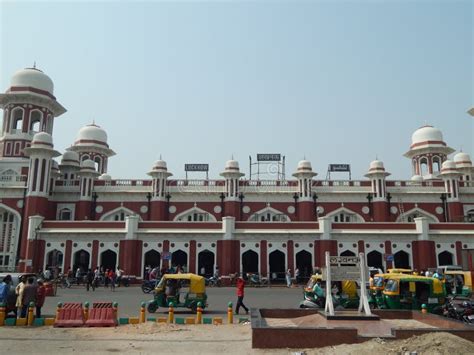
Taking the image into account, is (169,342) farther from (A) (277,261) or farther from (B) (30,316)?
(A) (277,261)

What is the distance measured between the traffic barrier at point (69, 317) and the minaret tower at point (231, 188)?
25413 mm

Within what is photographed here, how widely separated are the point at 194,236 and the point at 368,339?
24124mm

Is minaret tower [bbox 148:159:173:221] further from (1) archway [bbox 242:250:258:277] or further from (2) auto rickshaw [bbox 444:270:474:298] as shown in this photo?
(2) auto rickshaw [bbox 444:270:474:298]

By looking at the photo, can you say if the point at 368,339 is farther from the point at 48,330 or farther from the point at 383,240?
the point at 383,240

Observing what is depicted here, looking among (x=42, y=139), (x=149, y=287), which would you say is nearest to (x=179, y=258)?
(x=149, y=287)

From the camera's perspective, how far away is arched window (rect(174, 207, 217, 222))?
39375 millimetres

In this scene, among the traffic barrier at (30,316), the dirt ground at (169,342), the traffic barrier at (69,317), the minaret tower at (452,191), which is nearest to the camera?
the dirt ground at (169,342)

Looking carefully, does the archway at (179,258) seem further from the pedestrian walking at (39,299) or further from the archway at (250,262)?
the pedestrian walking at (39,299)

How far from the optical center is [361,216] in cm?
3922

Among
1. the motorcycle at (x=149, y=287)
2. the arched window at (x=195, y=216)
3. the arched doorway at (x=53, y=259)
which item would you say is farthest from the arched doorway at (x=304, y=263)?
the arched doorway at (x=53, y=259)

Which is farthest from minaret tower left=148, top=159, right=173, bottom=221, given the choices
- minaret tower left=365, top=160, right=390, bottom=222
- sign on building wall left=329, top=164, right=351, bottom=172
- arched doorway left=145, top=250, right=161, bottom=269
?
minaret tower left=365, top=160, right=390, bottom=222

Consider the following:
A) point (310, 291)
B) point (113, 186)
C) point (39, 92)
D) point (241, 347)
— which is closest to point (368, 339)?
point (241, 347)

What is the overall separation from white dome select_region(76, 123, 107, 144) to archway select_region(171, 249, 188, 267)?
76.6ft

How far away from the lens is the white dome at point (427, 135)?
1926 inches
